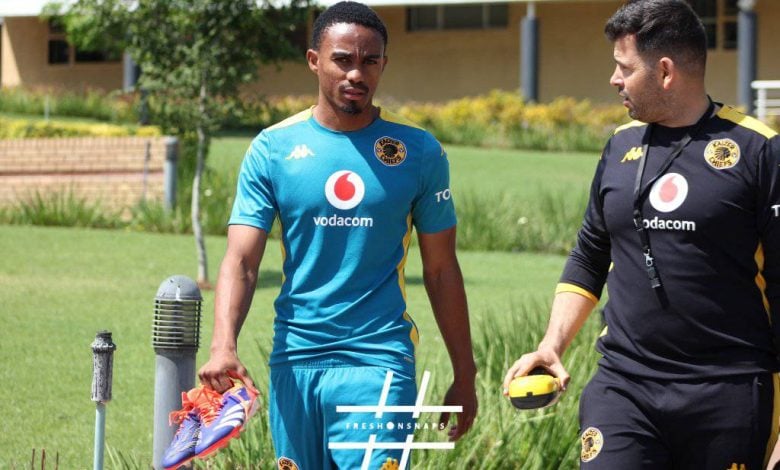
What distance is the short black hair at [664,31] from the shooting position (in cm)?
415

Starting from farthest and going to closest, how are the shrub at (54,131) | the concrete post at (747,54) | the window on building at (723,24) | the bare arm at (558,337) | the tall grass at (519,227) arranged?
the window on building at (723,24), the concrete post at (747,54), the shrub at (54,131), the tall grass at (519,227), the bare arm at (558,337)

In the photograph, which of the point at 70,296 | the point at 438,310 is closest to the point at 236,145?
the point at 70,296

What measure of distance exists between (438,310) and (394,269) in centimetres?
30

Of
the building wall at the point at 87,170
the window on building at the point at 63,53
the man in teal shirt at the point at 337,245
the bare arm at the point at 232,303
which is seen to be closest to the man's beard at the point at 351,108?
the man in teal shirt at the point at 337,245

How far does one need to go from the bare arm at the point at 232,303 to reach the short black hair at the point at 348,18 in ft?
2.12

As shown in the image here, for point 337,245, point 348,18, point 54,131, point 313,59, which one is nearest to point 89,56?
point 54,131

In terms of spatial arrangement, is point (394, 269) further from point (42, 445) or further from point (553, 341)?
point (42, 445)

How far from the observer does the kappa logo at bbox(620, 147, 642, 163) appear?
164 inches

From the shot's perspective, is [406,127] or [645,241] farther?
[406,127]

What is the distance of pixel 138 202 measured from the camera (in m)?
17.2

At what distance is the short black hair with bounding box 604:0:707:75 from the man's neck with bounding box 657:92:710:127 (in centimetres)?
9

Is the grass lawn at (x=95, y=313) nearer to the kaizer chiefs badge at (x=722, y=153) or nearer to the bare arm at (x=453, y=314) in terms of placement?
the bare arm at (x=453, y=314)

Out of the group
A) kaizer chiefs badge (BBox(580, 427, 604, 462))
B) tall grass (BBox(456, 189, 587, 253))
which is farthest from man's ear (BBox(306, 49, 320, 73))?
tall grass (BBox(456, 189, 587, 253))

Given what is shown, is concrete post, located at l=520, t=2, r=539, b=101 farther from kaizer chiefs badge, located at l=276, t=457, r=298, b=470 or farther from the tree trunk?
kaizer chiefs badge, located at l=276, t=457, r=298, b=470
